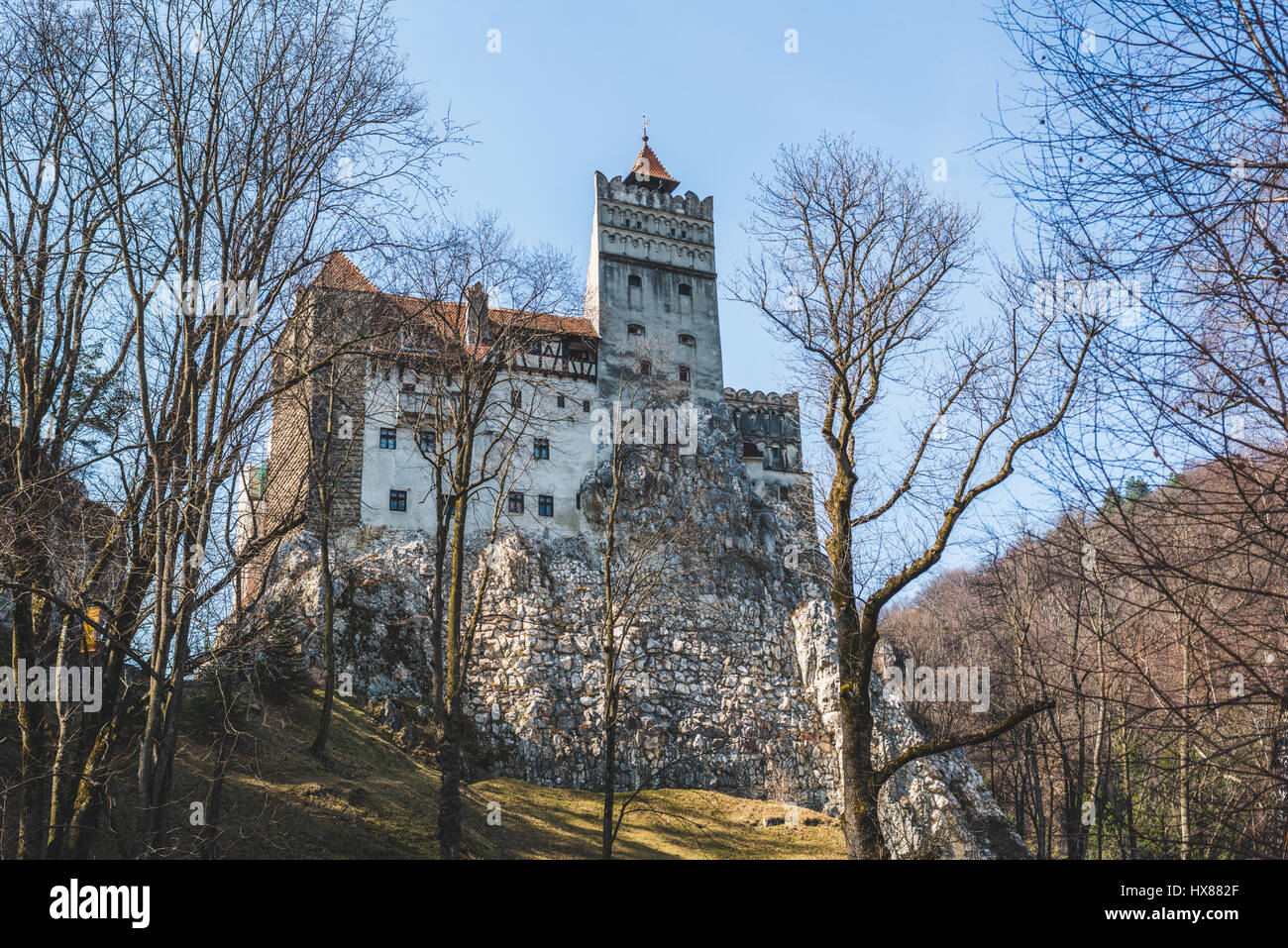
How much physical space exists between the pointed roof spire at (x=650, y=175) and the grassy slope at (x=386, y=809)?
34246 millimetres

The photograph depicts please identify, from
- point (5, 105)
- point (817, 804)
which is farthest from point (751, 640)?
point (5, 105)

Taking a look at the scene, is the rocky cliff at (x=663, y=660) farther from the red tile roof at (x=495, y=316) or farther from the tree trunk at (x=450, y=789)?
the tree trunk at (x=450, y=789)

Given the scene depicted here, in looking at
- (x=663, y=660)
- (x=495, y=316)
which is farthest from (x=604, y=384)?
(x=663, y=660)

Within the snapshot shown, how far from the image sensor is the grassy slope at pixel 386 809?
18.7 metres

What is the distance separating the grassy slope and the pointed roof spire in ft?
112

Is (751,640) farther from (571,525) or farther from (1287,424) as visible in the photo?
(1287,424)

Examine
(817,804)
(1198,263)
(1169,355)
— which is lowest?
(817,804)

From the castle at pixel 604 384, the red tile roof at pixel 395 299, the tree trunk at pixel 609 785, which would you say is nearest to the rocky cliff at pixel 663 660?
the castle at pixel 604 384

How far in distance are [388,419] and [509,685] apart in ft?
39.8

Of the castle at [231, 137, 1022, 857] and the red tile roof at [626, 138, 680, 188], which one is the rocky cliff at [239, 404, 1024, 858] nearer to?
the castle at [231, 137, 1022, 857]

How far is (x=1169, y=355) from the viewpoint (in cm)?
644

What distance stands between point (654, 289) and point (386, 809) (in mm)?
32147

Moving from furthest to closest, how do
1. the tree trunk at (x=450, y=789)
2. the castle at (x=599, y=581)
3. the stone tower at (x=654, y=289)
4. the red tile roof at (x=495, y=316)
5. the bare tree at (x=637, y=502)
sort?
the stone tower at (x=654, y=289)
the bare tree at (x=637, y=502)
the castle at (x=599, y=581)
the tree trunk at (x=450, y=789)
the red tile roof at (x=495, y=316)

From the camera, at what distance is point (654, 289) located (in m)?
47.5
